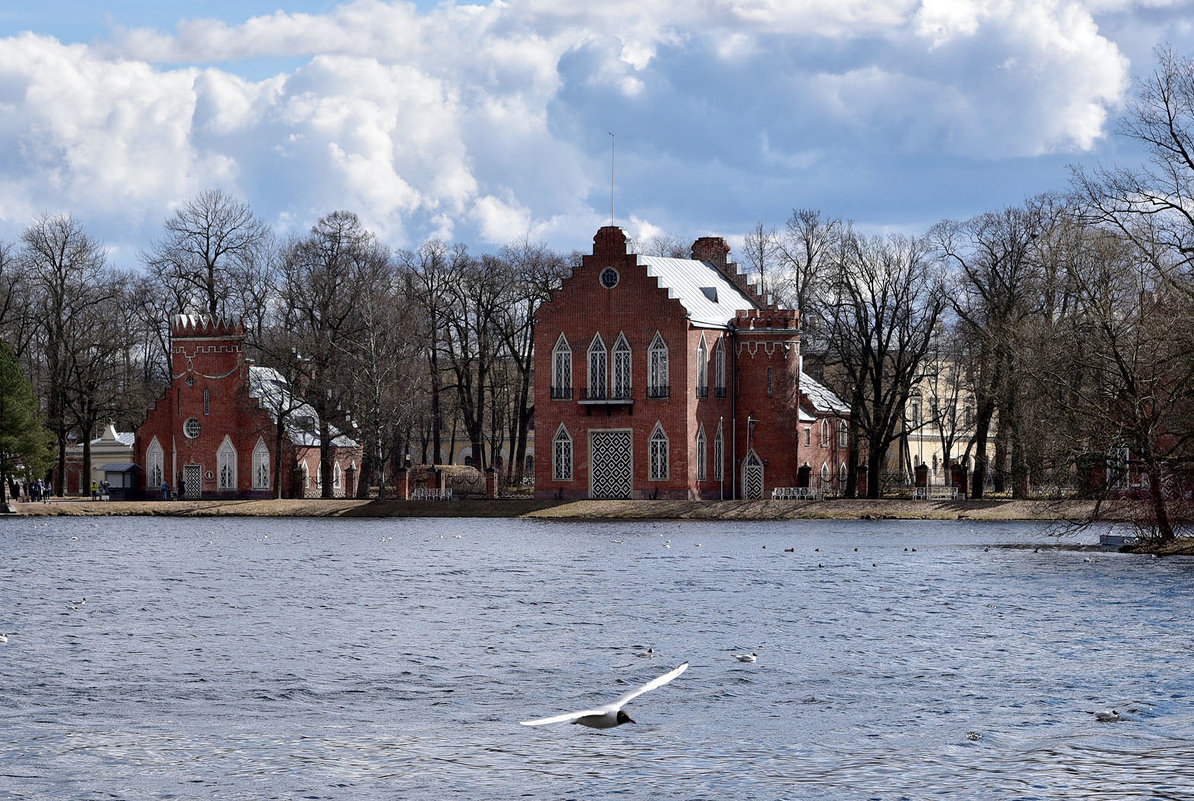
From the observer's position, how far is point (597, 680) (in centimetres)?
2120

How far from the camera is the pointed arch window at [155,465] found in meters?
94.3

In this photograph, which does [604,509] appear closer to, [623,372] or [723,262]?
[623,372]

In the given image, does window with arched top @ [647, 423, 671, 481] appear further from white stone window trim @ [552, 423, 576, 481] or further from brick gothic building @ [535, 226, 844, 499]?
white stone window trim @ [552, 423, 576, 481]

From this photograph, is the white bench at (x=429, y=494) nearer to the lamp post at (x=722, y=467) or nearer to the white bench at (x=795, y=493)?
the lamp post at (x=722, y=467)

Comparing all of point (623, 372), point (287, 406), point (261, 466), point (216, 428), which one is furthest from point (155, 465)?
point (623, 372)

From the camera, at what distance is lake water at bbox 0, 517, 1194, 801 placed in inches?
601

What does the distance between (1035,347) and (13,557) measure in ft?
111

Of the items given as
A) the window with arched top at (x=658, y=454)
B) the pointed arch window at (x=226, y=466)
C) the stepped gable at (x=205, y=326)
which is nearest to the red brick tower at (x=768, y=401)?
the window with arched top at (x=658, y=454)

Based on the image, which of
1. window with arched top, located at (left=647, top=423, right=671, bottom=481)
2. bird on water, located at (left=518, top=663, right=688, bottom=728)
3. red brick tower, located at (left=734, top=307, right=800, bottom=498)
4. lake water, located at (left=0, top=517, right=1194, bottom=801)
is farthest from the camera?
red brick tower, located at (left=734, top=307, right=800, bottom=498)

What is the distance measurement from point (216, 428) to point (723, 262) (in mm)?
32745

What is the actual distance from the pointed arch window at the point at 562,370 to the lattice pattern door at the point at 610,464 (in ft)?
8.98

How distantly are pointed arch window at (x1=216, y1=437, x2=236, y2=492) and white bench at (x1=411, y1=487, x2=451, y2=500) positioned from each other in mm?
15002

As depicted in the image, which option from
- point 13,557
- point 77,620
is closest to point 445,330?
point 13,557

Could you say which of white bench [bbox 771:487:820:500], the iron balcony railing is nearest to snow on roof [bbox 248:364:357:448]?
the iron balcony railing
